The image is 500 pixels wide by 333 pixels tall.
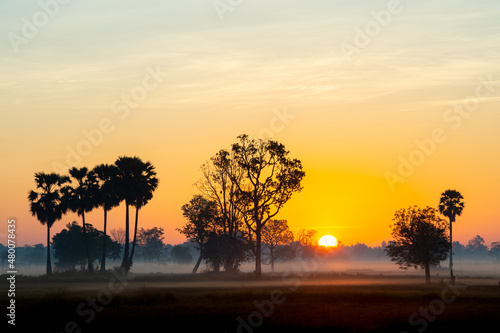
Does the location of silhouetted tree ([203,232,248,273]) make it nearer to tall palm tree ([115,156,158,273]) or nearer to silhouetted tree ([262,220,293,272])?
tall palm tree ([115,156,158,273])

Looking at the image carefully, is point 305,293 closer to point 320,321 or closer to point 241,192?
point 320,321

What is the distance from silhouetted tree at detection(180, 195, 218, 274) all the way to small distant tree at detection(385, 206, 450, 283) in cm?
3454

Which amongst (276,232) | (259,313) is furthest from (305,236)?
(259,313)

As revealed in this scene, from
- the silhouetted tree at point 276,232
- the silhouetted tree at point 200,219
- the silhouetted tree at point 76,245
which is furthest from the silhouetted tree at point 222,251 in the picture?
the silhouetted tree at point 76,245

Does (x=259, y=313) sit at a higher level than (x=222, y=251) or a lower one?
lower

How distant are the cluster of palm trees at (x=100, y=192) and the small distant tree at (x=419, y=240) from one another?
137 feet

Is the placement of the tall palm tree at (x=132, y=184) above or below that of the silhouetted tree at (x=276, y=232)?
above

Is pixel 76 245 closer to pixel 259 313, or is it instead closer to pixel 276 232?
pixel 276 232

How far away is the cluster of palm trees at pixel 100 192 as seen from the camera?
107562mm

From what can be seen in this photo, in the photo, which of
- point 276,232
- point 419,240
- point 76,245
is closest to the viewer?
point 419,240

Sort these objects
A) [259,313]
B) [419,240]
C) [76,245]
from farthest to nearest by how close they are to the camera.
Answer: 1. [76,245]
2. [419,240]
3. [259,313]

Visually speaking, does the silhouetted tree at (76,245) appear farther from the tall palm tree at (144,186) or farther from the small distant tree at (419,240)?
the small distant tree at (419,240)

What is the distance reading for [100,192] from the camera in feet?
372

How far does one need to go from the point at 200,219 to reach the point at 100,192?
19057 millimetres
